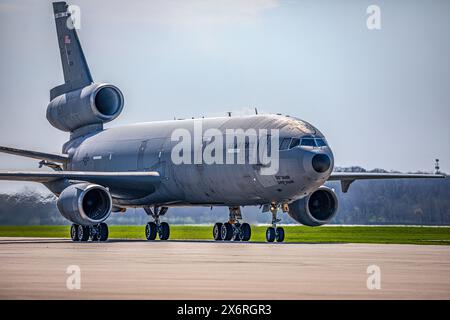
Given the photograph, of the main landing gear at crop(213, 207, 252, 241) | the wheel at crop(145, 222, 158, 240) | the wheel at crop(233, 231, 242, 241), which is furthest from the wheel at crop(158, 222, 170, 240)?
the wheel at crop(233, 231, 242, 241)

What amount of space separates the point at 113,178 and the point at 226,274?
24.1 m

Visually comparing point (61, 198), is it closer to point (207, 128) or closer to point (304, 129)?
point (207, 128)

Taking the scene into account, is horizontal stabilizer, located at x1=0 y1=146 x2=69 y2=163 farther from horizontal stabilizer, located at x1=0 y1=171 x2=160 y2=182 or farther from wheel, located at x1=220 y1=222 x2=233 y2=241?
wheel, located at x1=220 y1=222 x2=233 y2=241

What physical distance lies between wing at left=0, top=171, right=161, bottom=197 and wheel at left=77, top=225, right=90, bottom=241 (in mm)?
2253

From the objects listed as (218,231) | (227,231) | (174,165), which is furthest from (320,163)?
(174,165)

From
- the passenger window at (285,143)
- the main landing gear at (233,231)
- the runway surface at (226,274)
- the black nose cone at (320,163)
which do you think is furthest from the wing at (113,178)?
the runway surface at (226,274)

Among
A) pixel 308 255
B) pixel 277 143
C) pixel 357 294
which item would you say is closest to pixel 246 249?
pixel 308 255

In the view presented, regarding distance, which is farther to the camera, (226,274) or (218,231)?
(218,231)

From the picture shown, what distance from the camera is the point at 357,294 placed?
17.0m

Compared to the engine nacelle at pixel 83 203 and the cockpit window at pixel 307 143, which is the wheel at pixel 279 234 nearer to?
the cockpit window at pixel 307 143

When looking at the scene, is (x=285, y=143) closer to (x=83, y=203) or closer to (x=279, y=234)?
(x=279, y=234)

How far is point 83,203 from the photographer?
4253cm

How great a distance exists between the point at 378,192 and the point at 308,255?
159ft

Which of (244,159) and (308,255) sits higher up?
(244,159)
